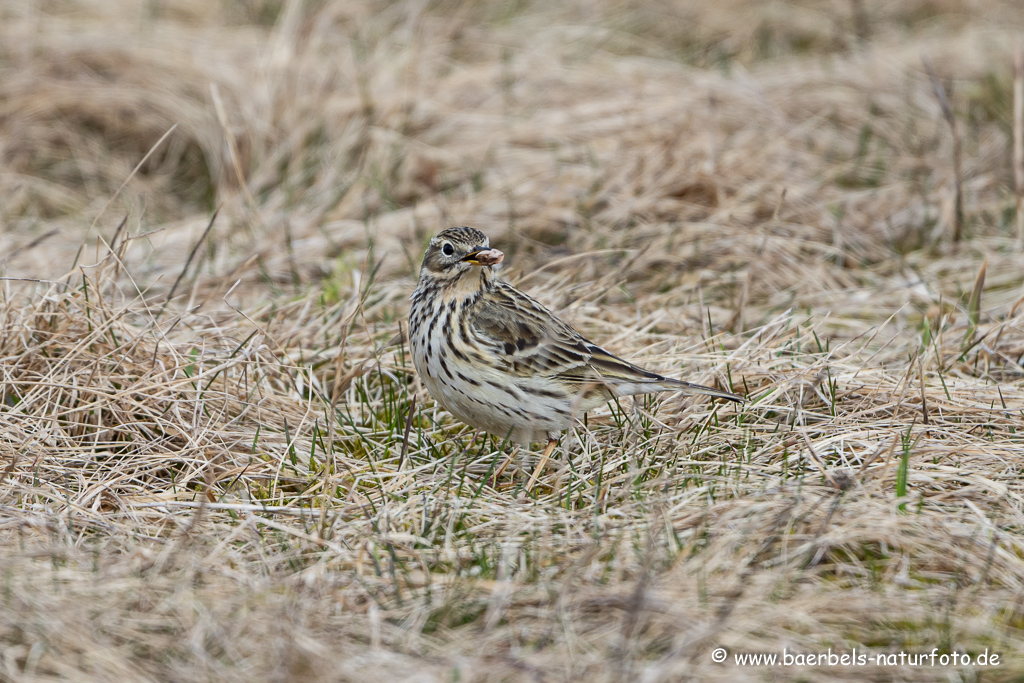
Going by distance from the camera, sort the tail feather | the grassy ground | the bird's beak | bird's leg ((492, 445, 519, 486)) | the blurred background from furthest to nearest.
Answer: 1. the blurred background
2. the bird's beak
3. bird's leg ((492, 445, 519, 486))
4. the tail feather
5. the grassy ground

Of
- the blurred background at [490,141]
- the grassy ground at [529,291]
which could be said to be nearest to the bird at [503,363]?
the grassy ground at [529,291]

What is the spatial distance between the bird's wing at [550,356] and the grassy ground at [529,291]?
29 cm

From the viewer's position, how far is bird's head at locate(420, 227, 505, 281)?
15.7 ft

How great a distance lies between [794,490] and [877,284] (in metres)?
3.08

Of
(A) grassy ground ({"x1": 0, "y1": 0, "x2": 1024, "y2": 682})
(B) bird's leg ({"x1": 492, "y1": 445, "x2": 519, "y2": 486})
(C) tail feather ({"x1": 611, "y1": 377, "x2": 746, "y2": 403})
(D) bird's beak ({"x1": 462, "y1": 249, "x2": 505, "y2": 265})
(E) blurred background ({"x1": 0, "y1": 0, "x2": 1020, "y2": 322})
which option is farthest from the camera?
(E) blurred background ({"x1": 0, "y1": 0, "x2": 1020, "y2": 322})

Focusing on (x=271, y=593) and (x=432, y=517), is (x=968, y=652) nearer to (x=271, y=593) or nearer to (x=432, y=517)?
(x=432, y=517)

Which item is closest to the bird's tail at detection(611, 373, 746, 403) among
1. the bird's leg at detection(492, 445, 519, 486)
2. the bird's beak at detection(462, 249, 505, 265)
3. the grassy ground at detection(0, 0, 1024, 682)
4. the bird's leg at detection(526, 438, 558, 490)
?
the grassy ground at detection(0, 0, 1024, 682)

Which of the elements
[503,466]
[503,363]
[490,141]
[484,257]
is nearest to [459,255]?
[484,257]

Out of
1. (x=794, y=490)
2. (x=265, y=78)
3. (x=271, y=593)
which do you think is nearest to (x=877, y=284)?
(x=794, y=490)

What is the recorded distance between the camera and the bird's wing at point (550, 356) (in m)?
4.65

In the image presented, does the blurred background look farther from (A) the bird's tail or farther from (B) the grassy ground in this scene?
(A) the bird's tail

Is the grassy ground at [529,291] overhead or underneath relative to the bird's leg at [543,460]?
overhead

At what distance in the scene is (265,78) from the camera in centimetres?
902

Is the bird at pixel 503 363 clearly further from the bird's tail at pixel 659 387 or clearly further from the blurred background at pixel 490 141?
the blurred background at pixel 490 141
